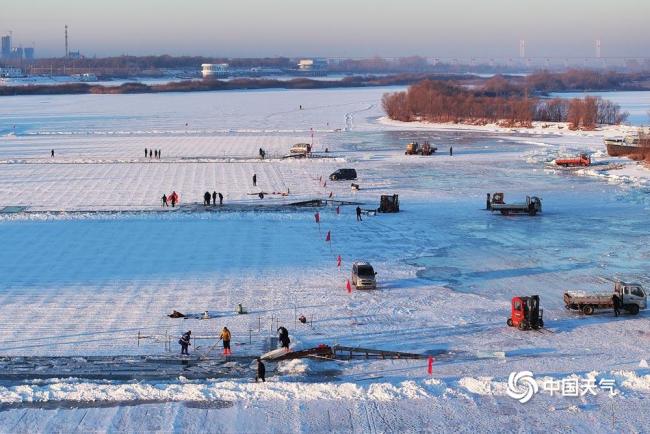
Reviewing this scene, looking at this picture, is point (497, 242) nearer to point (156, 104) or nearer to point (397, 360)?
point (397, 360)

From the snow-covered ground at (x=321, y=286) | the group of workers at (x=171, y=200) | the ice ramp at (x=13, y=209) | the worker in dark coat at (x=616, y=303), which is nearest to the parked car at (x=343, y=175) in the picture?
the snow-covered ground at (x=321, y=286)

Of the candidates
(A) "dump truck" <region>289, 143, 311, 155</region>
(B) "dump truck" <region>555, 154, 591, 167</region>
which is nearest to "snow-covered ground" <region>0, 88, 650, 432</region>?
(B) "dump truck" <region>555, 154, 591, 167</region>

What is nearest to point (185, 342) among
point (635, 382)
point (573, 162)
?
point (635, 382)

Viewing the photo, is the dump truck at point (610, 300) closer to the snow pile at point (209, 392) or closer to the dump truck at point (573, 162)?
the snow pile at point (209, 392)

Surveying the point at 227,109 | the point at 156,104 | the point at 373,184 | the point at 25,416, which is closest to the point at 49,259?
the point at 25,416

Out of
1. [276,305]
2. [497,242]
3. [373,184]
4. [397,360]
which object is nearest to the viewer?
[397,360]

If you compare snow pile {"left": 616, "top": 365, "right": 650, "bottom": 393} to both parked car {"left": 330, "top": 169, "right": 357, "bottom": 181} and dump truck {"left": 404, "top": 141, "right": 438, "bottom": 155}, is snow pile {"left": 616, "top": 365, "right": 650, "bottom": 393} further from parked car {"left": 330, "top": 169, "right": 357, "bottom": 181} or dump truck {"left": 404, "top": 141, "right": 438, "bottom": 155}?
dump truck {"left": 404, "top": 141, "right": 438, "bottom": 155}
